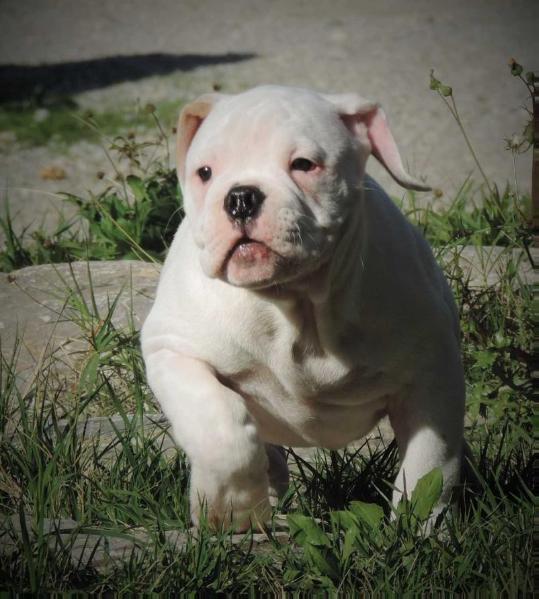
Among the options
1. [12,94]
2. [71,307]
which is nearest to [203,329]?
[71,307]

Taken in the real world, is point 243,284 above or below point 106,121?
below

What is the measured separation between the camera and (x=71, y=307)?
15.0ft

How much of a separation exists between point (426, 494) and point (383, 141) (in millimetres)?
957

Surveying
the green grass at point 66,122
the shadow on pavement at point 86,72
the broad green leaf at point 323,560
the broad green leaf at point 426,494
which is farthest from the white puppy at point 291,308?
the shadow on pavement at point 86,72

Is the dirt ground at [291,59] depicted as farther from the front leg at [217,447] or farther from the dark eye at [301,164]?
the dark eye at [301,164]

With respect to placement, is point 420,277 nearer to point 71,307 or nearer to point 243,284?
point 243,284

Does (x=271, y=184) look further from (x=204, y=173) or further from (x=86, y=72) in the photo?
(x=86, y=72)

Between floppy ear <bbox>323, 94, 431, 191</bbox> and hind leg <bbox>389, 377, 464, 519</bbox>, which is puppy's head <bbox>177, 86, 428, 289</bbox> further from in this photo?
hind leg <bbox>389, 377, 464, 519</bbox>

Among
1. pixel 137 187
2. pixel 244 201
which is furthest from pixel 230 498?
pixel 137 187

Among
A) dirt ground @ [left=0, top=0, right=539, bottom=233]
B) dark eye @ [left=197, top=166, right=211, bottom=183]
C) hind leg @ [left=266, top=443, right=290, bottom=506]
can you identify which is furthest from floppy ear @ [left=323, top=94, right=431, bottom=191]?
dirt ground @ [left=0, top=0, right=539, bottom=233]

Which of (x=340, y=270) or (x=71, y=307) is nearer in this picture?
(x=340, y=270)

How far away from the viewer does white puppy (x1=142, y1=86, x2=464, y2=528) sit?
272cm

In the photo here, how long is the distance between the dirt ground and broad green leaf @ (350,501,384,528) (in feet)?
14.5

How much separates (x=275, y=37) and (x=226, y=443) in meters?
10.5
